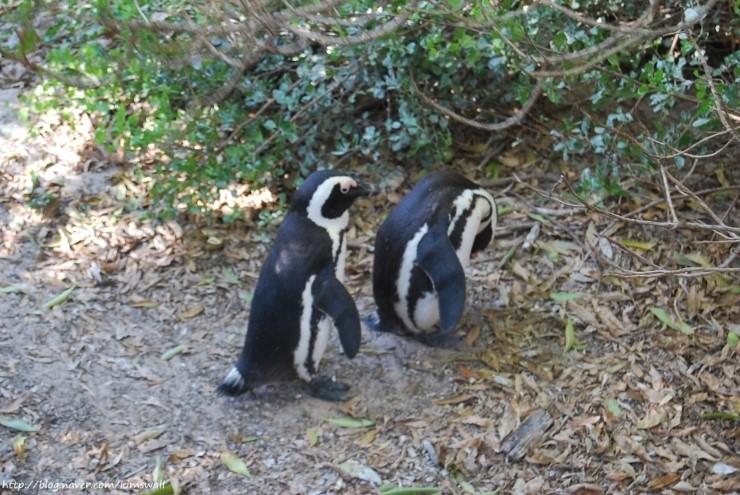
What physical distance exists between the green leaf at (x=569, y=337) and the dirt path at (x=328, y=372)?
0.09 ft

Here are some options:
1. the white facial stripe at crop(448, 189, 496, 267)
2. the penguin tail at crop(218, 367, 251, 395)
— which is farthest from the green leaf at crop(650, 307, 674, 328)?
the penguin tail at crop(218, 367, 251, 395)

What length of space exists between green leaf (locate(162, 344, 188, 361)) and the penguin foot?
63 cm

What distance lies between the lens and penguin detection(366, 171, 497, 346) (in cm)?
367

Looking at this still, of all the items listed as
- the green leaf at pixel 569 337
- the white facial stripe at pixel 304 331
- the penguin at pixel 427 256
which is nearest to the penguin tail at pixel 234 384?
the white facial stripe at pixel 304 331

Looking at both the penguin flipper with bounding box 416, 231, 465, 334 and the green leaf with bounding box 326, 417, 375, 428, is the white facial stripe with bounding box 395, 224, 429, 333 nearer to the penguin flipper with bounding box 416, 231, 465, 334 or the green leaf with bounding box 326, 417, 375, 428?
the penguin flipper with bounding box 416, 231, 465, 334

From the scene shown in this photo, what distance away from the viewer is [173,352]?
3885mm

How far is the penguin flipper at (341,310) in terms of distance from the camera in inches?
136

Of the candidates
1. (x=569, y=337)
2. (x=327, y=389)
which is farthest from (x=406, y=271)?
(x=569, y=337)

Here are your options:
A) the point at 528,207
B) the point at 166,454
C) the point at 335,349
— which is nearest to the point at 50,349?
the point at 166,454

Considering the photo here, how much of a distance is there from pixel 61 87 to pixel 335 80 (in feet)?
4.82

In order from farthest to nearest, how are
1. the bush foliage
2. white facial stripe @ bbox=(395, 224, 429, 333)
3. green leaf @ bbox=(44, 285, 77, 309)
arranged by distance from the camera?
green leaf @ bbox=(44, 285, 77, 309), the bush foliage, white facial stripe @ bbox=(395, 224, 429, 333)

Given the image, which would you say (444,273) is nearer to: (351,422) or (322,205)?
(322,205)

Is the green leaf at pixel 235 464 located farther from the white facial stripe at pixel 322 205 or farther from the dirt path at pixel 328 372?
the white facial stripe at pixel 322 205

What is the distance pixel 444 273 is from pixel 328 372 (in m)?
0.68
